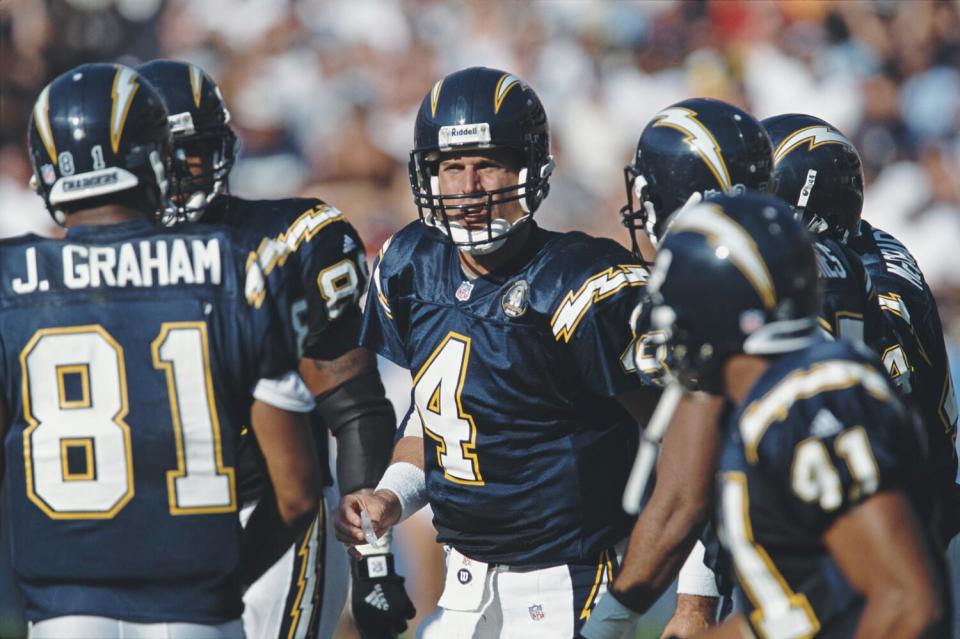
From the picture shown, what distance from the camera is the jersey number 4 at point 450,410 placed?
3.56 m

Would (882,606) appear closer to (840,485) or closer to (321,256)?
(840,485)

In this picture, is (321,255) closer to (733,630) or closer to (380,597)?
(380,597)

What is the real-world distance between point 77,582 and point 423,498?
122 centimetres

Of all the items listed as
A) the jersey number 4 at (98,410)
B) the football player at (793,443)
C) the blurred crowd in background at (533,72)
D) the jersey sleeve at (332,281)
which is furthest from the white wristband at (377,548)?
the blurred crowd in background at (533,72)

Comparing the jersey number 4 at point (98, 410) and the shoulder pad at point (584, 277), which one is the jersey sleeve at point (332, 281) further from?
the jersey number 4 at point (98, 410)

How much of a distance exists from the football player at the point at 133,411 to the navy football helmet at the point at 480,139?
89 cm

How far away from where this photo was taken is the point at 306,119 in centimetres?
930

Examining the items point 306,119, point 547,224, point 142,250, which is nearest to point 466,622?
point 142,250

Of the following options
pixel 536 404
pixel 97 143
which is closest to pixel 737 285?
pixel 536 404

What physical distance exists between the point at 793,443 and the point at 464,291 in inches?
62.3

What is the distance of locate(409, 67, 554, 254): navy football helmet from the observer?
12.0 ft

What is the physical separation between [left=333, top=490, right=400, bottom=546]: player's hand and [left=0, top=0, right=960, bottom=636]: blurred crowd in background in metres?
5.07

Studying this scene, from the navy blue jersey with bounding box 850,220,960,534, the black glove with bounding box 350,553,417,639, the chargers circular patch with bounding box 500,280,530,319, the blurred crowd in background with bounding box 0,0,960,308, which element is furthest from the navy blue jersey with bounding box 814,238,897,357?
the blurred crowd in background with bounding box 0,0,960,308

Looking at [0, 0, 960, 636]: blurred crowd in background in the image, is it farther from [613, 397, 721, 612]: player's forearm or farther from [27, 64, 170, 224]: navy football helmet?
[613, 397, 721, 612]: player's forearm
